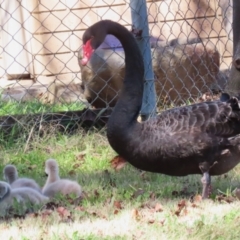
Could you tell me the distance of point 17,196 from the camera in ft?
12.4

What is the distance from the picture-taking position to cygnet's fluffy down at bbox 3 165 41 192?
13.2 ft

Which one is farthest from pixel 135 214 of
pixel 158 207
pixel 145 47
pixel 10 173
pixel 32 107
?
pixel 32 107

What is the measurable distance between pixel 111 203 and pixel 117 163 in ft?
3.72

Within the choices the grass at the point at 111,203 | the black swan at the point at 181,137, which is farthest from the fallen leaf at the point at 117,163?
the black swan at the point at 181,137

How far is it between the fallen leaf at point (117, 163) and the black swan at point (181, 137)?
3.15 ft

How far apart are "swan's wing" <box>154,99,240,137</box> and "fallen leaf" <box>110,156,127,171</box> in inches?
41.0

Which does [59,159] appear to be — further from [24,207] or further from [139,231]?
[139,231]

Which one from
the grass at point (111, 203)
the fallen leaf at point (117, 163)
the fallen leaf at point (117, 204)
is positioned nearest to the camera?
the grass at point (111, 203)

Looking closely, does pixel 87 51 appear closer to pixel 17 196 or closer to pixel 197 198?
pixel 17 196

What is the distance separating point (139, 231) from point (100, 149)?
2.05 m

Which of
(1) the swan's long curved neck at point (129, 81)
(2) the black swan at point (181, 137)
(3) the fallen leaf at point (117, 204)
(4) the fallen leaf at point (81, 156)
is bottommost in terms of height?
(3) the fallen leaf at point (117, 204)

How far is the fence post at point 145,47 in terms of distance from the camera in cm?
525

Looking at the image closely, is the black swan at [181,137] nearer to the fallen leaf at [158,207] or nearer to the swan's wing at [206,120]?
the swan's wing at [206,120]

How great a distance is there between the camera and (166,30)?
28.5 feet
